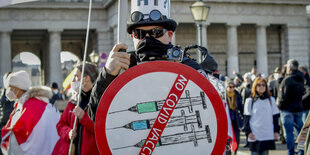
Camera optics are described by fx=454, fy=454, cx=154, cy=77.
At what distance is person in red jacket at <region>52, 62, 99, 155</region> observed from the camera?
3928 mm

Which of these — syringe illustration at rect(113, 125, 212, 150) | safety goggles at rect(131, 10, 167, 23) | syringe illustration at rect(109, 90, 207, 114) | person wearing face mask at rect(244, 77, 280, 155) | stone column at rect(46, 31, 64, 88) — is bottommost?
person wearing face mask at rect(244, 77, 280, 155)

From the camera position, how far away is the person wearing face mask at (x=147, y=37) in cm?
245

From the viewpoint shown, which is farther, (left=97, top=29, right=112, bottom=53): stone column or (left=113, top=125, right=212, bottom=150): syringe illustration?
(left=97, top=29, right=112, bottom=53): stone column

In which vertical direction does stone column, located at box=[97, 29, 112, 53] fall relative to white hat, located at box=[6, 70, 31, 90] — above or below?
above

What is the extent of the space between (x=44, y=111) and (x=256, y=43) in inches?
1431

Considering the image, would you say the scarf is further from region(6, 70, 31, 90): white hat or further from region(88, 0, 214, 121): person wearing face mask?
region(88, 0, 214, 121): person wearing face mask

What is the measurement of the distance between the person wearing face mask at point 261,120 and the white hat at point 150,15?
5.52m

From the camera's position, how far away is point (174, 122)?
2131 mm

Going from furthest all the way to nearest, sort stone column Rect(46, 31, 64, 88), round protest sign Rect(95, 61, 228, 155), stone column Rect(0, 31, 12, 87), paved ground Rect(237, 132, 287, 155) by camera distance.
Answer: stone column Rect(46, 31, 64, 88) → stone column Rect(0, 31, 12, 87) → paved ground Rect(237, 132, 287, 155) → round protest sign Rect(95, 61, 228, 155)

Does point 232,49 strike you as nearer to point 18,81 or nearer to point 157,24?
point 18,81

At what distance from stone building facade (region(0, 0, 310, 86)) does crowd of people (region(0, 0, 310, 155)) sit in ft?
85.5

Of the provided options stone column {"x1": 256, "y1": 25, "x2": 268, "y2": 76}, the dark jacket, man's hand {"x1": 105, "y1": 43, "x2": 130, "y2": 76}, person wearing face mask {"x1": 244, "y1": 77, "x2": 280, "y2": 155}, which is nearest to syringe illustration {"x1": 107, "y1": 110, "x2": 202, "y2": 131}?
man's hand {"x1": 105, "y1": 43, "x2": 130, "y2": 76}

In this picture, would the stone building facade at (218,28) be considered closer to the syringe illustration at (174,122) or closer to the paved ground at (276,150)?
the paved ground at (276,150)

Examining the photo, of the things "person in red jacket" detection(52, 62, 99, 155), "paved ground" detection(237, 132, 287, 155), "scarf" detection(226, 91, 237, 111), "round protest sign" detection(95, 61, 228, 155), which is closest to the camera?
"round protest sign" detection(95, 61, 228, 155)
